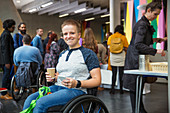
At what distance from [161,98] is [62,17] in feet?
41.9

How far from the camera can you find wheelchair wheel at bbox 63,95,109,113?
4.70ft

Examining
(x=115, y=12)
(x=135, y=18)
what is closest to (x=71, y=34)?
(x=135, y=18)

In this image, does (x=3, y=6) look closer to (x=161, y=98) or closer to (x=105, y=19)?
(x=161, y=98)

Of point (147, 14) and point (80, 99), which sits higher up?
point (147, 14)

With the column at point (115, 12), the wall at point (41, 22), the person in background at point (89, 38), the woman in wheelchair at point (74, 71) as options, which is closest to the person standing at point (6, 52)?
the person in background at point (89, 38)

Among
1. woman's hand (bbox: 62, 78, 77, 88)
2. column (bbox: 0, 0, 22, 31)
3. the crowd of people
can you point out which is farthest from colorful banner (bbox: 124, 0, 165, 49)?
woman's hand (bbox: 62, 78, 77, 88)

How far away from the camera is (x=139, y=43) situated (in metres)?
2.54

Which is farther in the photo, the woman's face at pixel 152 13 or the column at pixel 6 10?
the column at pixel 6 10

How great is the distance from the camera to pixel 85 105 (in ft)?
5.14

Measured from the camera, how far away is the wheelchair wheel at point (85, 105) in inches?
56.4

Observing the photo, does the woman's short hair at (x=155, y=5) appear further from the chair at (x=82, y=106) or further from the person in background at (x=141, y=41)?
the chair at (x=82, y=106)

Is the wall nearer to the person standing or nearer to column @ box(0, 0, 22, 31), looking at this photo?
column @ box(0, 0, 22, 31)

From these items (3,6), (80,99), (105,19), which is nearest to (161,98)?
(80,99)

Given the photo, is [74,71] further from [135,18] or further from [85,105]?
[135,18]
